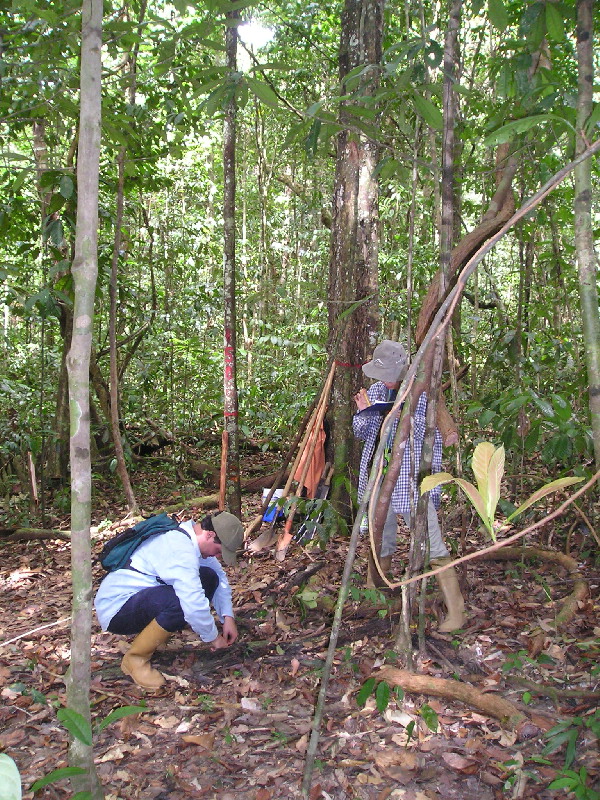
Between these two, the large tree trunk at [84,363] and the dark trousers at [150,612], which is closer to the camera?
the large tree trunk at [84,363]

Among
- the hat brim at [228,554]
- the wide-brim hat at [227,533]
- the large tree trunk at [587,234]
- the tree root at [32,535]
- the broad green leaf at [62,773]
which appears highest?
the large tree trunk at [587,234]

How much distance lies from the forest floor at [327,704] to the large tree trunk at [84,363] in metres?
0.50

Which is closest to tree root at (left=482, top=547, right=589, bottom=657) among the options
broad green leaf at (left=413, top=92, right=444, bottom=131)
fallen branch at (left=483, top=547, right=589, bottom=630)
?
fallen branch at (left=483, top=547, right=589, bottom=630)

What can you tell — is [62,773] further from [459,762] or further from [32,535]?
[32,535]

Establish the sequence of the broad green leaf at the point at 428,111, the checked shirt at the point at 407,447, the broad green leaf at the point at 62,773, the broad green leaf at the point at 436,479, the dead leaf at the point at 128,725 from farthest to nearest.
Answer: the checked shirt at the point at 407,447 → the dead leaf at the point at 128,725 → the broad green leaf at the point at 428,111 → the broad green leaf at the point at 62,773 → the broad green leaf at the point at 436,479

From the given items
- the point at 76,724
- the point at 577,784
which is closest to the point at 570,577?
the point at 577,784

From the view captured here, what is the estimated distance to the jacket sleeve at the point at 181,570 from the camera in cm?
327

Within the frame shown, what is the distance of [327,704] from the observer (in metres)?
3.01

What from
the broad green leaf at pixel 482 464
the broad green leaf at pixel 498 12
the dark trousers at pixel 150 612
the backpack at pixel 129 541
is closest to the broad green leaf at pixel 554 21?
the broad green leaf at pixel 498 12

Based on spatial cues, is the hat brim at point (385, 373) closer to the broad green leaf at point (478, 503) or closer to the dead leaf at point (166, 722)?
the dead leaf at point (166, 722)

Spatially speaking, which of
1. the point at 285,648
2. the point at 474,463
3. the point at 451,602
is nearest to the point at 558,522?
the point at 451,602

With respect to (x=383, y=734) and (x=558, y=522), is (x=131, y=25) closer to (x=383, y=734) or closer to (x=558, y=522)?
(x=383, y=734)

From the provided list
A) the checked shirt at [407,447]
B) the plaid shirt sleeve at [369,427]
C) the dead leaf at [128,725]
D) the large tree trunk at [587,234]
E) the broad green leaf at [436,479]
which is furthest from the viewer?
the plaid shirt sleeve at [369,427]

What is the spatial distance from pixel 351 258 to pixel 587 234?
287 cm
